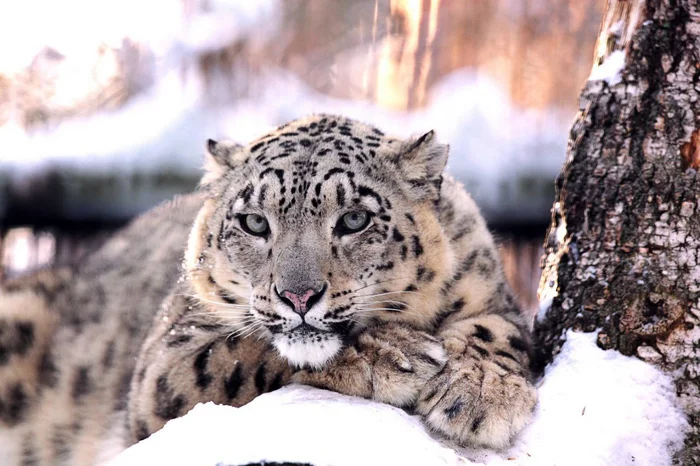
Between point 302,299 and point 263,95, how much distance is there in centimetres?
372

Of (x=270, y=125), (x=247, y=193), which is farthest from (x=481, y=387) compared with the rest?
(x=270, y=125)

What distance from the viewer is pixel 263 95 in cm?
602

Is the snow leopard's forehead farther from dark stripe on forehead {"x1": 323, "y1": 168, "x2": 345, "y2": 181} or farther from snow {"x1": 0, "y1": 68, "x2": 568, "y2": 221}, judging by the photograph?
snow {"x1": 0, "y1": 68, "x2": 568, "y2": 221}

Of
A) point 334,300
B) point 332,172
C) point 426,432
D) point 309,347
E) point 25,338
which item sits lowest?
point 25,338

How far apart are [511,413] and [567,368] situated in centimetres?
33

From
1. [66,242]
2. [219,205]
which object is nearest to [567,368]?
[219,205]

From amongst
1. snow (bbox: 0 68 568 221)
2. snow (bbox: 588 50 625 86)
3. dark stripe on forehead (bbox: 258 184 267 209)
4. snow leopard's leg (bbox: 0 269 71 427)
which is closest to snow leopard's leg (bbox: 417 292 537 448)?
dark stripe on forehead (bbox: 258 184 267 209)

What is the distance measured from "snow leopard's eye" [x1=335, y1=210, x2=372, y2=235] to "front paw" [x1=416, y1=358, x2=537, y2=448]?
58 centimetres

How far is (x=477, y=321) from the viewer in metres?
2.89

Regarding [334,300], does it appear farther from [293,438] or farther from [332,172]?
[293,438]

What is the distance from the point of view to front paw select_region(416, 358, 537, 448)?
7.62 ft

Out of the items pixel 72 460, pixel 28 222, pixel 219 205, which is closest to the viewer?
pixel 219 205

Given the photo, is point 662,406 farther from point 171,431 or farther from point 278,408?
point 171,431

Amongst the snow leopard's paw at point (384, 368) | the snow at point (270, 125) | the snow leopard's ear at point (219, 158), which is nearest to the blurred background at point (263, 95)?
the snow at point (270, 125)
